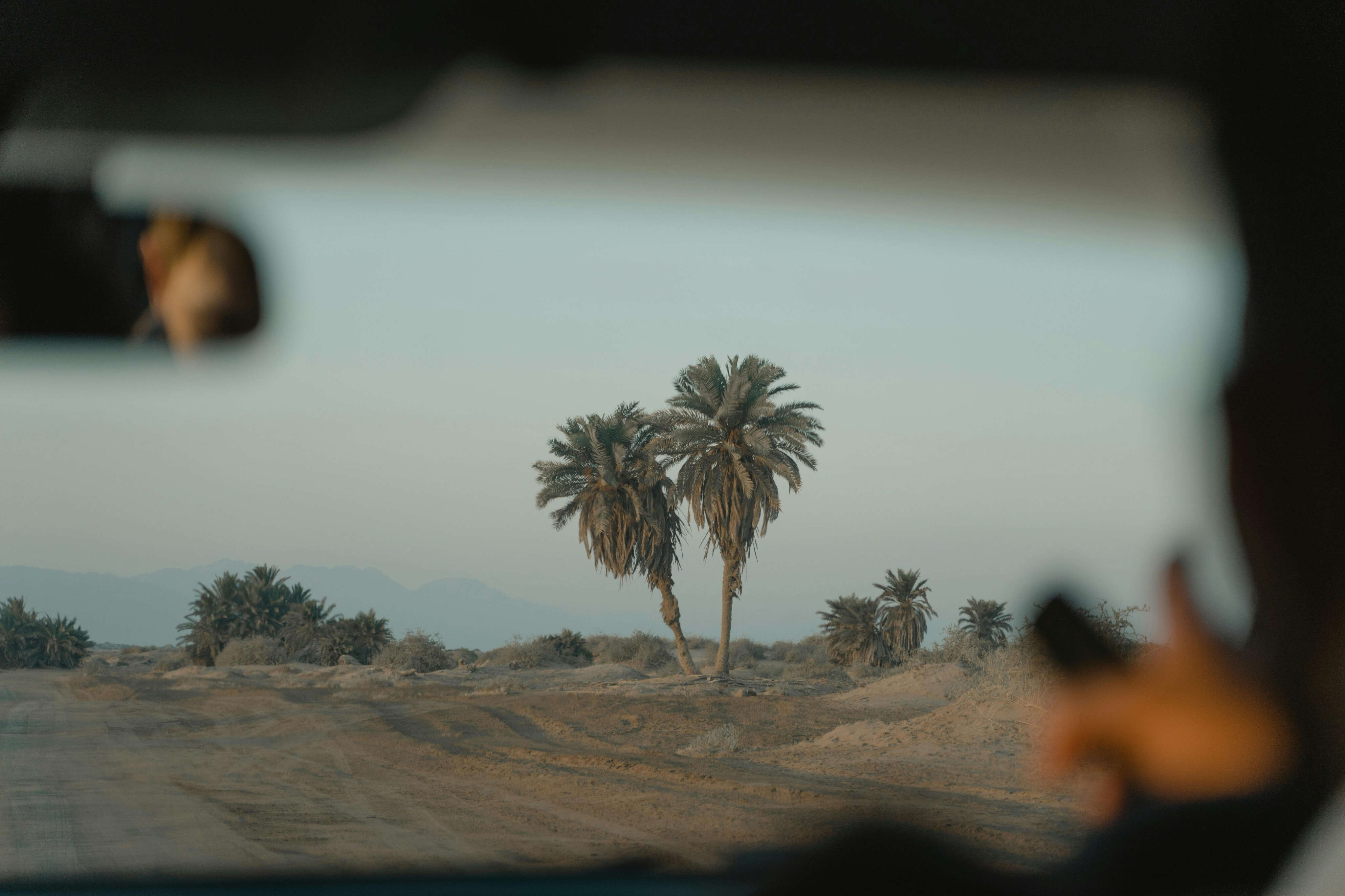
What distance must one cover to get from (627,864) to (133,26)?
11.5ft

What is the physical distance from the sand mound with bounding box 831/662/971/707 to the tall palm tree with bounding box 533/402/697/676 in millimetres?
4570

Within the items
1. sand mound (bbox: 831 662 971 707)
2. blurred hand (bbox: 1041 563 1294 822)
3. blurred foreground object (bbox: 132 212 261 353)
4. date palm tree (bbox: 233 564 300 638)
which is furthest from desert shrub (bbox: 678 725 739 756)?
blurred hand (bbox: 1041 563 1294 822)

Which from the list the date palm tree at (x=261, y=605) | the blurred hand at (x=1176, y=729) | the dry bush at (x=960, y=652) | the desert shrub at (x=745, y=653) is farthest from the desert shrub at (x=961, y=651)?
the blurred hand at (x=1176, y=729)

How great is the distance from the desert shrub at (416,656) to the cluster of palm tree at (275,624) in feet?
0.59

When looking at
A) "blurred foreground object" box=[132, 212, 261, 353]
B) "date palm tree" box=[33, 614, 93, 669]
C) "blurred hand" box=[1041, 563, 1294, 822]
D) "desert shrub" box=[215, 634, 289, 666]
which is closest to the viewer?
"blurred hand" box=[1041, 563, 1294, 822]

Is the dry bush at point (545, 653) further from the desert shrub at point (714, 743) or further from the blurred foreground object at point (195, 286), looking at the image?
the blurred foreground object at point (195, 286)

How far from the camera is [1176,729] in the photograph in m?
1.17

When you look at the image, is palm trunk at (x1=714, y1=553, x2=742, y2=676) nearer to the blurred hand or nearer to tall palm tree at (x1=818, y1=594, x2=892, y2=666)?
tall palm tree at (x1=818, y1=594, x2=892, y2=666)

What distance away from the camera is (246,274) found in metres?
2.72

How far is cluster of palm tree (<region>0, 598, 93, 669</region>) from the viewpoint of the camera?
7121mm

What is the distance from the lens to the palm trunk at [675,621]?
20047 millimetres

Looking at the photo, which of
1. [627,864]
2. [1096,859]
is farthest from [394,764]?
[1096,859]

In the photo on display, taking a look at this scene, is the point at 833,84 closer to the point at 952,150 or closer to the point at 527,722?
the point at 952,150

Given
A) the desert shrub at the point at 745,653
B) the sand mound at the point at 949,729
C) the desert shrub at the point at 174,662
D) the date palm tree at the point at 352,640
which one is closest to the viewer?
the sand mound at the point at 949,729
